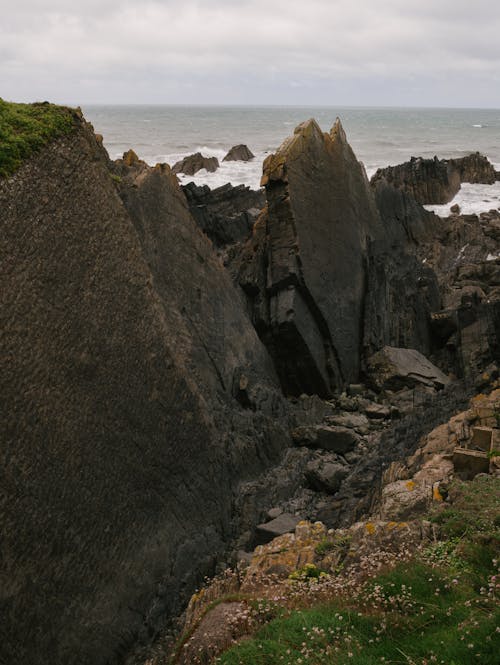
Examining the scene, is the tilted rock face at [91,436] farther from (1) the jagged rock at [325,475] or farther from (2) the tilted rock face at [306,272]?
(2) the tilted rock face at [306,272]

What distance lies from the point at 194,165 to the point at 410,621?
45998 mm

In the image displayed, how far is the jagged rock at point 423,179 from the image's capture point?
118ft

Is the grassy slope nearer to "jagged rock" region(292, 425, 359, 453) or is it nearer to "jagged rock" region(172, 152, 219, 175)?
"jagged rock" region(292, 425, 359, 453)

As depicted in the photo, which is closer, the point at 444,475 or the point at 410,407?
the point at 444,475

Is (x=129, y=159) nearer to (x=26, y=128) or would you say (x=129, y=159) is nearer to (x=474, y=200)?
(x=26, y=128)

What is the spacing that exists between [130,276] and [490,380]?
7894mm

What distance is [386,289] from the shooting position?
17469 mm

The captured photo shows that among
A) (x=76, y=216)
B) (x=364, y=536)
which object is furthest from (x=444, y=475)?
(x=76, y=216)

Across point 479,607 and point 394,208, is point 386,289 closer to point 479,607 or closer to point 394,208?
point 394,208

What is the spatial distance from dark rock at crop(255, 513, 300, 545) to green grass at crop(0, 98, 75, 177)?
20.2 ft

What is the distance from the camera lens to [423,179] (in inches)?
1441

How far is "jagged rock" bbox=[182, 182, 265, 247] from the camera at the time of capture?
1988cm

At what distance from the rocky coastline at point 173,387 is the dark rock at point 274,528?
2.5 inches

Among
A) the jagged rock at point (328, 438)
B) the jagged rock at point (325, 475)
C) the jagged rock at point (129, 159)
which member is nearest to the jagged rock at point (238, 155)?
the jagged rock at point (129, 159)
